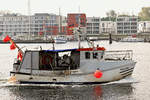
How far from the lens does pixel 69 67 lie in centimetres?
4262

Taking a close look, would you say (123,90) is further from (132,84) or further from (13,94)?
(13,94)

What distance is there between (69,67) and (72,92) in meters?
3.37

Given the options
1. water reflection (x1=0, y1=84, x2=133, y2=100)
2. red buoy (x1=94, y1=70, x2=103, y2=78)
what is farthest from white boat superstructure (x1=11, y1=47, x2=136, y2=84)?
water reflection (x1=0, y1=84, x2=133, y2=100)

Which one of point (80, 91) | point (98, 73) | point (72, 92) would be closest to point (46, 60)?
point (72, 92)

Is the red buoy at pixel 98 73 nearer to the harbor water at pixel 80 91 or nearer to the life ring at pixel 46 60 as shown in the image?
the harbor water at pixel 80 91

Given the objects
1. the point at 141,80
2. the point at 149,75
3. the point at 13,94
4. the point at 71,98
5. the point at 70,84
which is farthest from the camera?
the point at 149,75

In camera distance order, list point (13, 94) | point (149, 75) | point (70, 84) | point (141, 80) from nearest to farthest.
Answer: point (13, 94), point (70, 84), point (141, 80), point (149, 75)

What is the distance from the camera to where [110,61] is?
42.7 meters

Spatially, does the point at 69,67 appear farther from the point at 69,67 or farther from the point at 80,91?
the point at 80,91

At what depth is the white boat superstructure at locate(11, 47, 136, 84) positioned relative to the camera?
42.5m

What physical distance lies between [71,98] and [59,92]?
2921 mm

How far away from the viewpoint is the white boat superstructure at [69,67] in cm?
4253

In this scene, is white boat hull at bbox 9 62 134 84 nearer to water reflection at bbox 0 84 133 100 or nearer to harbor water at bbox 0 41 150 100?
harbor water at bbox 0 41 150 100

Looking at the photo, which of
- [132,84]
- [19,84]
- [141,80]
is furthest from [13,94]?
[141,80]
